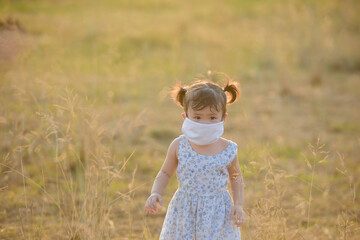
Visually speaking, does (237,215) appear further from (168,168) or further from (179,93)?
(179,93)

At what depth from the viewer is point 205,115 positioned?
7.51ft

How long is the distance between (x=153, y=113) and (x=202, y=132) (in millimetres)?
4399

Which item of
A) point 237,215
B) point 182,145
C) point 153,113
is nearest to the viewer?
point 237,215

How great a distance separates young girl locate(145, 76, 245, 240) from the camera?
7.43ft

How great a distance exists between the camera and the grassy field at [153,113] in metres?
2.88

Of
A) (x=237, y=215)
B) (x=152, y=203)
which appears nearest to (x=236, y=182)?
(x=237, y=215)

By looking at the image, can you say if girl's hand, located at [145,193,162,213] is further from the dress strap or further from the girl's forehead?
the girl's forehead

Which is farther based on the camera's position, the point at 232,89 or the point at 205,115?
the point at 232,89

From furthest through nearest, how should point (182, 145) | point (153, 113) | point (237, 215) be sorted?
point (153, 113) < point (182, 145) < point (237, 215)

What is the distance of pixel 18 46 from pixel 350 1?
12.4 metres

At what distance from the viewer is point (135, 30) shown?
1183cm

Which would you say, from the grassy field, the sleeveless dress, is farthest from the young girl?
the grassy field

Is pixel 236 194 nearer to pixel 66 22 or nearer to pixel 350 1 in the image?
pixel 66 22

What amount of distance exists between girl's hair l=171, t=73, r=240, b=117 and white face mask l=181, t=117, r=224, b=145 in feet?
0.27
